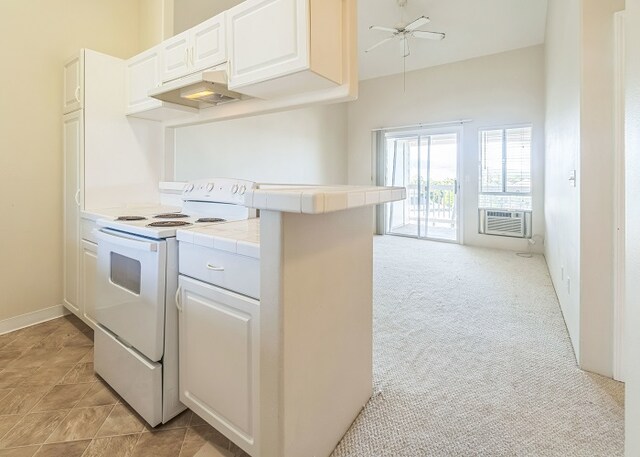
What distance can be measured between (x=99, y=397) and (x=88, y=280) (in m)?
0.93

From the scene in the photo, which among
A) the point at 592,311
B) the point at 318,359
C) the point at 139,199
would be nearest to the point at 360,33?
the point at 139,199

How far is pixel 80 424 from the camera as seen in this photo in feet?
4.84

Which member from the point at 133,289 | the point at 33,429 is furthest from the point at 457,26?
the point at 33,429

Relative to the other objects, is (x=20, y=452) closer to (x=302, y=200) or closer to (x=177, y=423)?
(x=177, y=423)

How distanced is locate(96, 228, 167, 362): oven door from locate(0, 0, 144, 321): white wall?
1317mm

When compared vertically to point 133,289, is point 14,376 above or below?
below

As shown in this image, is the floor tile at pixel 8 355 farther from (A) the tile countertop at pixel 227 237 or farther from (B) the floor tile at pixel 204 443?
(A) the tile countertop at pixel 227 237

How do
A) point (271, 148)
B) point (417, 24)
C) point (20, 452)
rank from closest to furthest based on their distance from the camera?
point (20, 452), point (417, 24), point (271, 148)

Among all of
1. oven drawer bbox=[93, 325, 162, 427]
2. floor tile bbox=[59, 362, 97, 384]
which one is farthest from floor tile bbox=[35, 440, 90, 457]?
floor tile bbox=[59, 362, 97, 384]

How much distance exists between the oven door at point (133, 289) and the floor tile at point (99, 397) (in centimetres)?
32

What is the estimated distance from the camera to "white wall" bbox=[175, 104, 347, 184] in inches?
146

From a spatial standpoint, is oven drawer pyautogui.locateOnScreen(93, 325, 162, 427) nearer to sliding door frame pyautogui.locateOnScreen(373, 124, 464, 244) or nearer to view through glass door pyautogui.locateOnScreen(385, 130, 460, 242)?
view through glass door pyautogui.locateOnScreen(385, 130, 460, 242)

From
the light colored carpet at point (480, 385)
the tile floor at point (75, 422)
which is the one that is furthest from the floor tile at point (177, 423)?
the light colored carpet at point (480, 385)

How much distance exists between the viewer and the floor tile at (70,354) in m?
2.02
